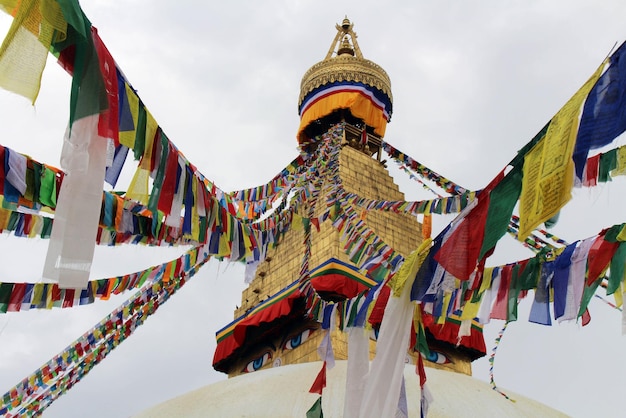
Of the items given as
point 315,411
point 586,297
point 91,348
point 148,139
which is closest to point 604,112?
point 586,297

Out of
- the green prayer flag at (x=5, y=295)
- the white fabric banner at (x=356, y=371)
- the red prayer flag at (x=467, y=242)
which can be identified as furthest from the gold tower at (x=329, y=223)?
the green prayer flag at (x=5, y=295)

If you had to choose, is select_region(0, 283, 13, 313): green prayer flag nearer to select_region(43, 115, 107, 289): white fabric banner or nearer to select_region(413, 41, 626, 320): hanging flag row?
select_region(43, 115, 107, 289): white fabric banner

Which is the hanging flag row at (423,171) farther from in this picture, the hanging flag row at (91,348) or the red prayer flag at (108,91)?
the red prayer flag at (108,91)

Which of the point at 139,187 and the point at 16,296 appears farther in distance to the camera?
the point at 16,296

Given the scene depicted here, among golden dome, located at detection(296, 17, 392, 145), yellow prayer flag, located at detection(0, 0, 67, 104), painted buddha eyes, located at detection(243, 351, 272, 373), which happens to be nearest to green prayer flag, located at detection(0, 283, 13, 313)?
yellow prayer flag, located at detection(0, 0, 67, 104)

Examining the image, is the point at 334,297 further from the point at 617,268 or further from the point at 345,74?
the point at 345,74

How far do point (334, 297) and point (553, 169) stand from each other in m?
3.89

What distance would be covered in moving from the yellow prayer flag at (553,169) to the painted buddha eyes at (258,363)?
7.07 m

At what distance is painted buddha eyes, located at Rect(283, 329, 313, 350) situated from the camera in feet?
31.5

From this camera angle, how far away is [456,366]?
33.8 feet

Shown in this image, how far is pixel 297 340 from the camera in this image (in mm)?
9742

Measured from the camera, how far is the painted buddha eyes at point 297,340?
378 inches

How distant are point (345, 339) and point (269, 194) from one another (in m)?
2.32

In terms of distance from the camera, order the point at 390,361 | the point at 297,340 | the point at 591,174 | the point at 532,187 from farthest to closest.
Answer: the point at 297,340 < the point at 390,361 < the point at 591,174 < the point at 532,187
